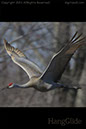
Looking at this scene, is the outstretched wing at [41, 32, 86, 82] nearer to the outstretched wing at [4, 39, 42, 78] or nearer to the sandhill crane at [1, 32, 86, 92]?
A: the sandhill crane at [1, 32, 86, 92]

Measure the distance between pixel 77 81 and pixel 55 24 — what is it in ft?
6.01

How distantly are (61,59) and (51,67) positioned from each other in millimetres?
270

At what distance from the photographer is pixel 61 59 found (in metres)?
4.43

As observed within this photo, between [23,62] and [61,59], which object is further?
[23,62]

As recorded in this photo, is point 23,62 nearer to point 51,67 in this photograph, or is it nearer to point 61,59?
point 51,67

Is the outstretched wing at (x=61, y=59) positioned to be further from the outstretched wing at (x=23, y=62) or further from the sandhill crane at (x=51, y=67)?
the outstretched wing at (x=23, y=62)


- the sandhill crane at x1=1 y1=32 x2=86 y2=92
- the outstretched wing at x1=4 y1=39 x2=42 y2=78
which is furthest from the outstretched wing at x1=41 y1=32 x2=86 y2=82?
the outstretched wing at x1=4 y1=39 x2=42 y2=78

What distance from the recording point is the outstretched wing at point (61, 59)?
416 cm

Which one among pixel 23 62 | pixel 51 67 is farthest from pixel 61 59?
pixel 23 62

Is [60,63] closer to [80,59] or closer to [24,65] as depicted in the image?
[24,65]

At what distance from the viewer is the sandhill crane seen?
165 inches

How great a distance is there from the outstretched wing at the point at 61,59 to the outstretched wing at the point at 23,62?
422 millimetres

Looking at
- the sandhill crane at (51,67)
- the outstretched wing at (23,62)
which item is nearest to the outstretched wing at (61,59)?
the sandhill crane at (51,67)

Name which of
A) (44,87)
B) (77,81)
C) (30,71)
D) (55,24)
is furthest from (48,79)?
(55,24)
